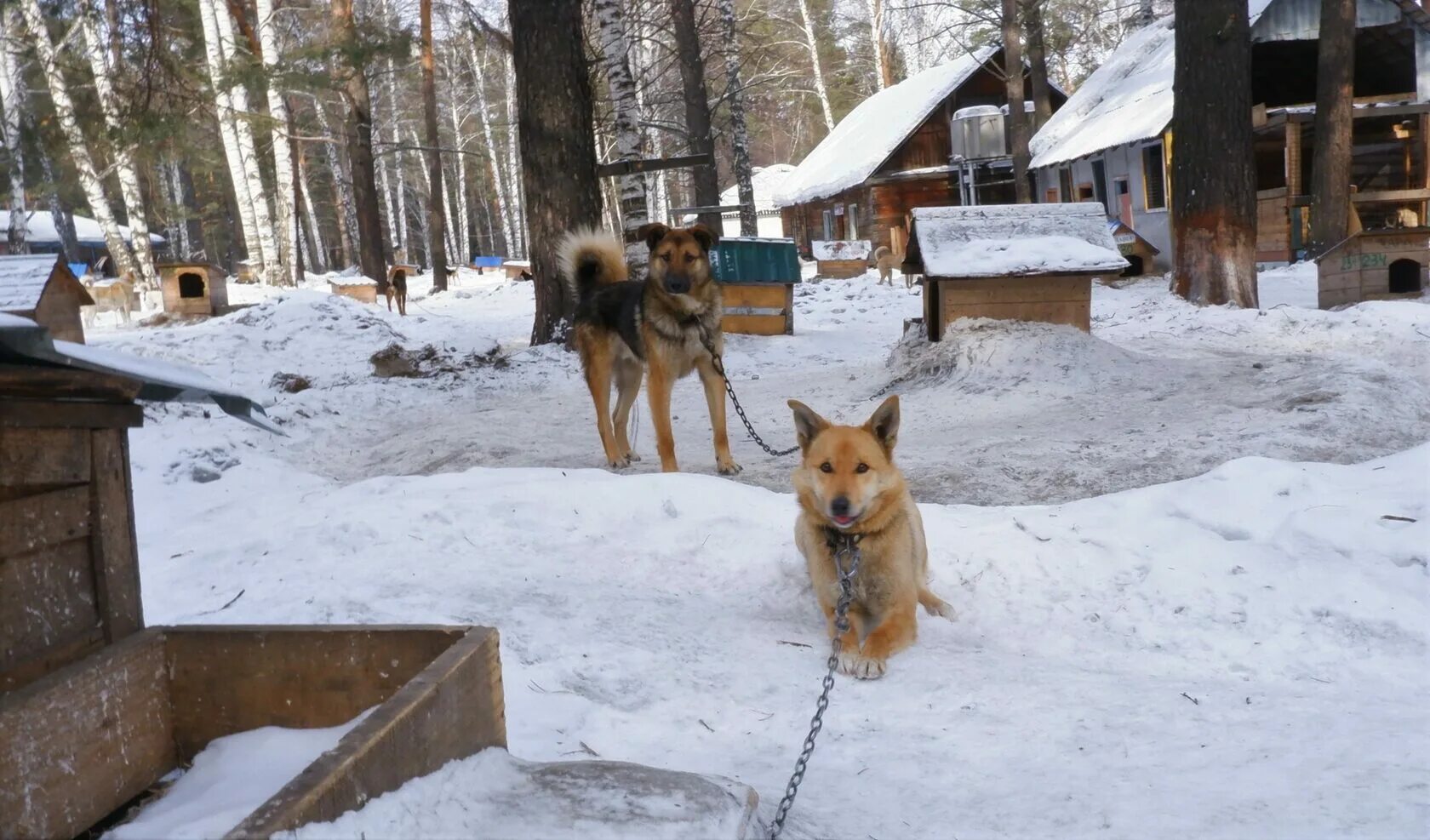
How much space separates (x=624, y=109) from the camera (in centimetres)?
1200

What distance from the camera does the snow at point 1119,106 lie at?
21.8m

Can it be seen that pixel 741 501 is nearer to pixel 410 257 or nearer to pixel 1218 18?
pixel 1218 18

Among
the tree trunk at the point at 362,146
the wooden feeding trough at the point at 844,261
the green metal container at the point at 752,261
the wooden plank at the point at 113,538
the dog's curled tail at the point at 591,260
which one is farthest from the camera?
the wooden feeding trough at the point at 844,261

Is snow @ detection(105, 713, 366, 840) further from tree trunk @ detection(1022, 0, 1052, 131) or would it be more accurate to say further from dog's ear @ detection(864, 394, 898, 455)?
tree trunk @ detection(1022, 0, 1052, 131)

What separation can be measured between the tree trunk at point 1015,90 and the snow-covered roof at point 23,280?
57.1 ft

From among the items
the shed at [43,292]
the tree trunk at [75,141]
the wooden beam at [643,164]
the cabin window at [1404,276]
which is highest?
the tree trunk at [75,141]

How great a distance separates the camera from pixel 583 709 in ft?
10.3

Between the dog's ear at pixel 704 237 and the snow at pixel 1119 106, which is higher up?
the snow at pixel 1119 106

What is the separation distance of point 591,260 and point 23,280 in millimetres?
6015

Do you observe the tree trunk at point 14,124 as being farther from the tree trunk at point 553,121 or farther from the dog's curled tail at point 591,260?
the dog's curled tail at point 591,260

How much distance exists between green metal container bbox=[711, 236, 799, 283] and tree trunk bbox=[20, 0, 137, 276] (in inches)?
313

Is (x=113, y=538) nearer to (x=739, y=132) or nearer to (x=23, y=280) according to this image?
(x=23, y=280)

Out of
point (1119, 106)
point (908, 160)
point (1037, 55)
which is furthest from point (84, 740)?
point (908, 160)

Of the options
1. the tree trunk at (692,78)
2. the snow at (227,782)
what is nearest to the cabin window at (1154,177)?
the tree trunk at (692,78)
